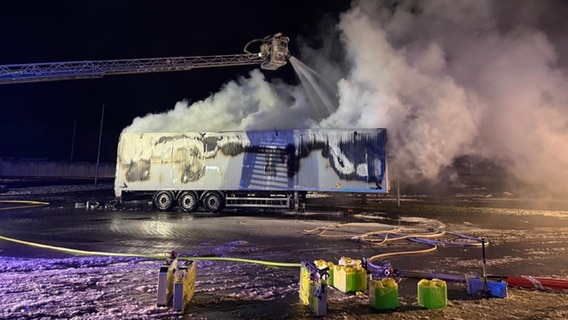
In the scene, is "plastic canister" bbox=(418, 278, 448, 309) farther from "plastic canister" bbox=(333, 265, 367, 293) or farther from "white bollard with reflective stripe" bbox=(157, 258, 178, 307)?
"white bollard with reflective stripe" bbox=(157, 258, 178, 307)

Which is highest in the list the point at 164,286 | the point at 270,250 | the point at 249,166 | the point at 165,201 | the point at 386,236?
the point at 249,166

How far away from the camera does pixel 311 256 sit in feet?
24.1

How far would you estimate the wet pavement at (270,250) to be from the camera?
4.41 metres

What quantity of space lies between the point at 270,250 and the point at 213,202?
910 cm

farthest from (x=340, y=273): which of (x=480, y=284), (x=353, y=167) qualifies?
(x=353, y=167)

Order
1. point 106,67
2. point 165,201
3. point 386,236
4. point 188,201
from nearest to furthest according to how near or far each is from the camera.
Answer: point 386,236 < point 188,201 < point 165,201 < point 106,67

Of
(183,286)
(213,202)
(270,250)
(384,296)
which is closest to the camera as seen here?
(183,286)

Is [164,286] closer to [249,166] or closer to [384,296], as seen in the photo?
[384,296]

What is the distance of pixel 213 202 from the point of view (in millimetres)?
16438

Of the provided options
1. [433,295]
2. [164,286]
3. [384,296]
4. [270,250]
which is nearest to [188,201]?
[270,250]

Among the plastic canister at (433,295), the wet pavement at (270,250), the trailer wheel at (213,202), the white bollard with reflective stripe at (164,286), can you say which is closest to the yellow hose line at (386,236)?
the wet pavement at (270,250)

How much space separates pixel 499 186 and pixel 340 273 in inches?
1288

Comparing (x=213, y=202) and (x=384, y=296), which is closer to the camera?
(x=384, y=296)

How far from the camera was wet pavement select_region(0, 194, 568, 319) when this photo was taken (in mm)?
4411
